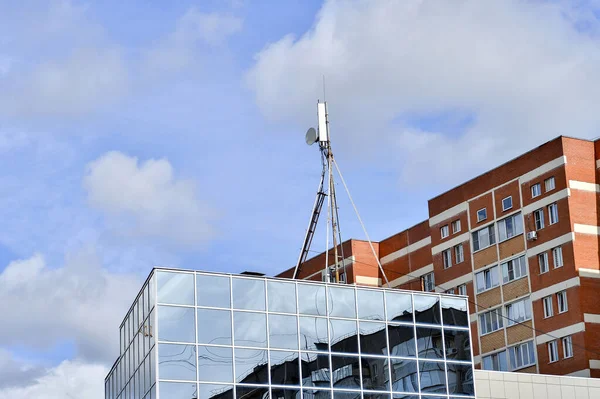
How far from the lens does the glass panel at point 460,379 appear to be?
46.8 metres

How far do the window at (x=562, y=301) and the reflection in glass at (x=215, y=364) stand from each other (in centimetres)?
2892

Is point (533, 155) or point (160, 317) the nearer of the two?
point (160, 317)

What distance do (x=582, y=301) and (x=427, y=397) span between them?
21451 mm

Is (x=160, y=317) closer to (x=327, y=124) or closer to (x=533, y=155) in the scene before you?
(x=327, y=124)

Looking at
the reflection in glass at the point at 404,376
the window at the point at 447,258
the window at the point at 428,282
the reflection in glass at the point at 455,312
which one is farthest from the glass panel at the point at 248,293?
the window at the point at 428,282

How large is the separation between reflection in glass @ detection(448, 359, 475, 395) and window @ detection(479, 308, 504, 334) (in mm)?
23464

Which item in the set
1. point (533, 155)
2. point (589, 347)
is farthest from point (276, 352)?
point (533, 155)

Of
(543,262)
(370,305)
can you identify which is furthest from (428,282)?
(370,305)

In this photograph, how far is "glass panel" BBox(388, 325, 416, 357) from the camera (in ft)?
151

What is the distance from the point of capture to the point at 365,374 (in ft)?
148

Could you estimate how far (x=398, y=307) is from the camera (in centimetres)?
4691

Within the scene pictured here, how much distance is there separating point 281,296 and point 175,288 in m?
4.52

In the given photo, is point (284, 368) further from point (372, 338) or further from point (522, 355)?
point (522, 355)

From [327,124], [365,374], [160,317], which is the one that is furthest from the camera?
[327,124]
